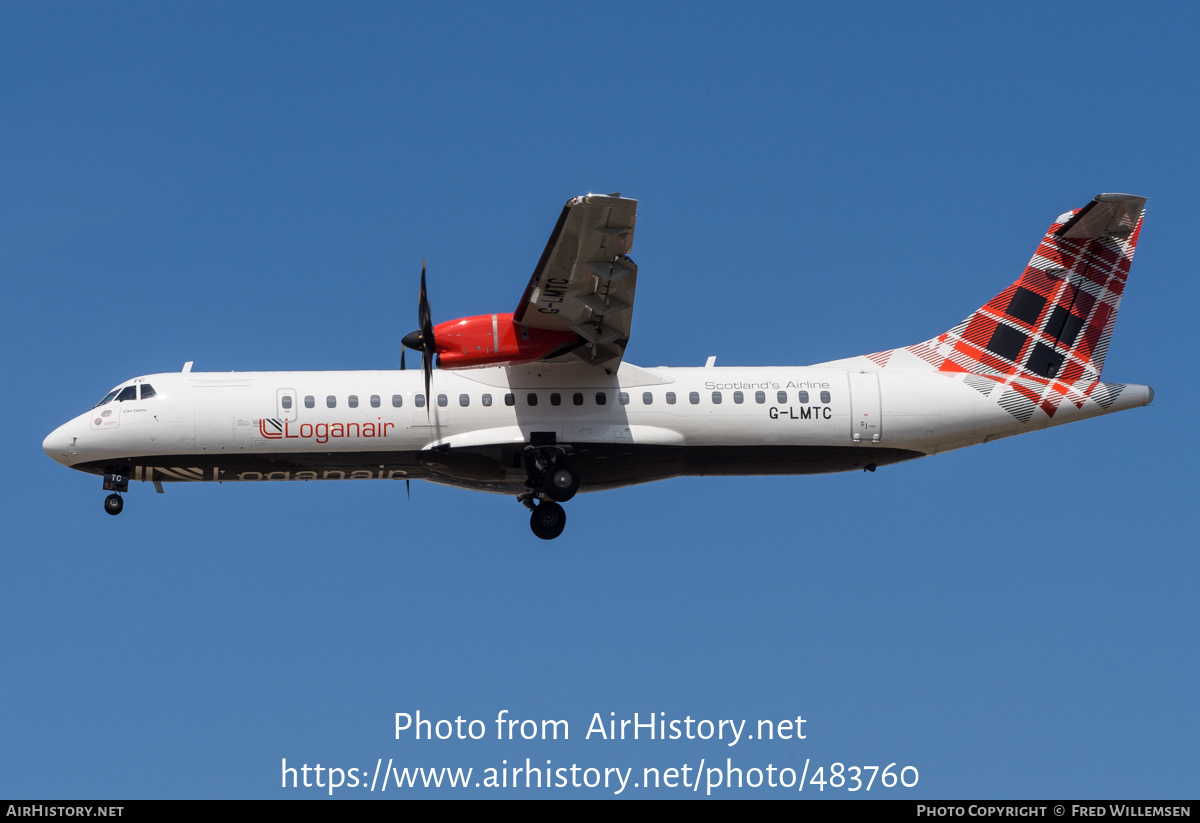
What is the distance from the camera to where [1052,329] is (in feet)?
86.2

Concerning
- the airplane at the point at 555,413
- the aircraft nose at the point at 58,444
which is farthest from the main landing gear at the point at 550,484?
the aircraft nose at the point at 58,444

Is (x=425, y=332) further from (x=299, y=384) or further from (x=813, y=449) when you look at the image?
(x=813, y=449)

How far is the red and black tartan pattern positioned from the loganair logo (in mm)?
8993

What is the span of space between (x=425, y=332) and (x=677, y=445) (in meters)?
4.55

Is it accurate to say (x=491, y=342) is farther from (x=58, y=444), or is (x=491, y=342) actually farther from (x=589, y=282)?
(x=58, y=444)

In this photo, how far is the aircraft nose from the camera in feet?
79.6

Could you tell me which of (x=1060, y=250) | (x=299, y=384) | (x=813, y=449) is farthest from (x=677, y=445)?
(x=1060, y=250)

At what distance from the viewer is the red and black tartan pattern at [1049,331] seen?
25.8 m

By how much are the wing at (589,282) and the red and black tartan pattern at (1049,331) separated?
525 cm

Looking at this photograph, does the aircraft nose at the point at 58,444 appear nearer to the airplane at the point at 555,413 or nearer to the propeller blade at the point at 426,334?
the airplane at the point at 555,413

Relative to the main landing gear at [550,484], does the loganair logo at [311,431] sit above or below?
above

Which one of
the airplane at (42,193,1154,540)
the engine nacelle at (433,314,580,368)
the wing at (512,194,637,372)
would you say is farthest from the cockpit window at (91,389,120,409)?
the wing at (512,194,637,372)

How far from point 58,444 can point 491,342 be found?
729 cm

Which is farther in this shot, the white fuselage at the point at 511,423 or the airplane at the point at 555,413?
the white fuselage at the point at 511,423
